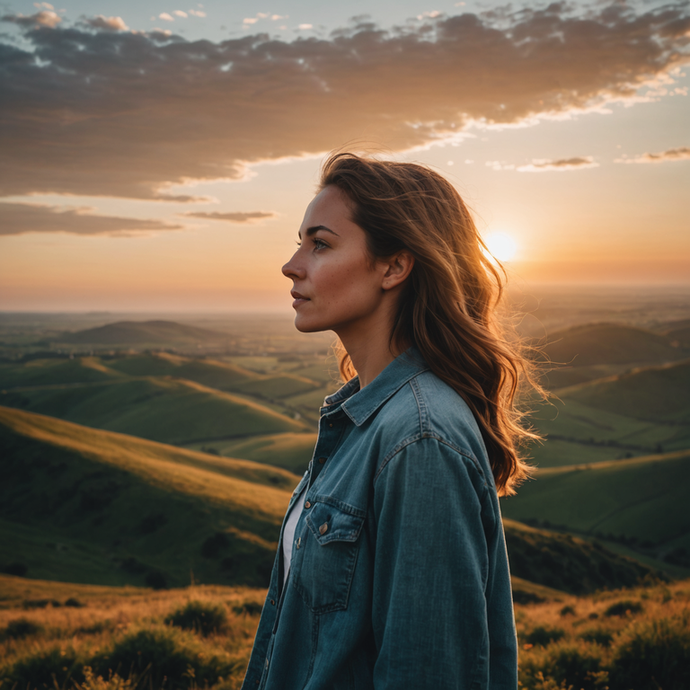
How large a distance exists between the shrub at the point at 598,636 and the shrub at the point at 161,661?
5504mm

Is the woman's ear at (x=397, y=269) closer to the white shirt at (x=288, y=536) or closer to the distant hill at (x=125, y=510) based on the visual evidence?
the white shirt at (x=288, y=536)

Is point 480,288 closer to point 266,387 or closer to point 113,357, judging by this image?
point 266,387

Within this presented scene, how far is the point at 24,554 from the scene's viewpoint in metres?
40.0

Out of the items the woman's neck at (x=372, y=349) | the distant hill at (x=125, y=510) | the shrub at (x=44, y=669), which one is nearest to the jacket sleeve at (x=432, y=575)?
the woman's neck at (x=372, y=349)

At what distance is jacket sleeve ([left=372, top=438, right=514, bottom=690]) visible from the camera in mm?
1659

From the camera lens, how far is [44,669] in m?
5.99

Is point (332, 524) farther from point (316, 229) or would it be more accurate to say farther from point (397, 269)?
point (316, 229)

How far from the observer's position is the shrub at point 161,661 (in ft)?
19.7

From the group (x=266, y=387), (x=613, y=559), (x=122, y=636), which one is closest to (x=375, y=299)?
(x=122, y=636)

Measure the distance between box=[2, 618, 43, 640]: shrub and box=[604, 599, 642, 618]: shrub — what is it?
40.1 feet

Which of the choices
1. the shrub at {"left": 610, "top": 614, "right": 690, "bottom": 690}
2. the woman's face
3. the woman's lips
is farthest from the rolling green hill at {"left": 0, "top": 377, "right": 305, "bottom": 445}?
the woman's face

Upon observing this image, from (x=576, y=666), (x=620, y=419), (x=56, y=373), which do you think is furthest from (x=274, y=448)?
(x=56, y=373)

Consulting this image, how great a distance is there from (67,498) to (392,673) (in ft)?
211

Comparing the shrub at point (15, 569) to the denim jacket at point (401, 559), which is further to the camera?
the shrub at point (15, 569)
